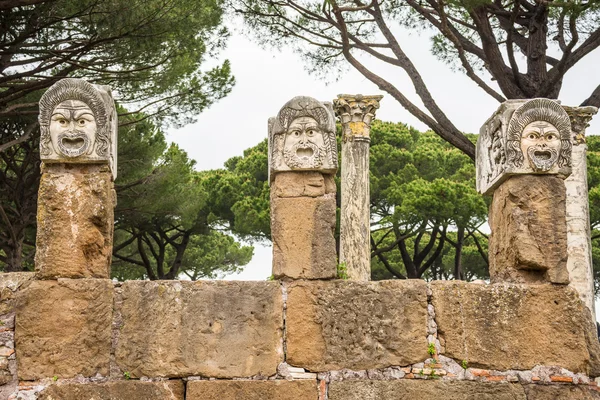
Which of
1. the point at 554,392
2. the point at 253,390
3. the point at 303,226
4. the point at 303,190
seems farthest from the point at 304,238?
the point at 554,392

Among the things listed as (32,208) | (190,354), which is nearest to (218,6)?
(32,208)

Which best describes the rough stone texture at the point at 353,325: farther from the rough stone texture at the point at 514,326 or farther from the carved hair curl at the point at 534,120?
the carved hair curl at the point at 534,120

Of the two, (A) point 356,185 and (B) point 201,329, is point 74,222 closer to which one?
(B) point 201,329

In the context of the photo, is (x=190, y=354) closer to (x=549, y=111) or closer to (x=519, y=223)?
(x=519, y=223)

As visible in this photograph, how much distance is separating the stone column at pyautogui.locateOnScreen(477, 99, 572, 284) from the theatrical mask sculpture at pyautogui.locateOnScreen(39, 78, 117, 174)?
2.71 meters

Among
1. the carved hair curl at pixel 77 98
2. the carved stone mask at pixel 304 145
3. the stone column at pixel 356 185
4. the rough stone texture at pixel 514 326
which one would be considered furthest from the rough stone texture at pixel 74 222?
the stone column at pixel 356 185

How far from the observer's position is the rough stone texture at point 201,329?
5.38 m

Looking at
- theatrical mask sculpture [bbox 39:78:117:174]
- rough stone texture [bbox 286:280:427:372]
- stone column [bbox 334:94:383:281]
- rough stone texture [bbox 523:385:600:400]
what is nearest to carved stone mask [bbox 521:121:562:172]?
rough stone texture [bbox 286:280:427:372]

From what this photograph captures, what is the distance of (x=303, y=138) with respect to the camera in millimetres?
5691

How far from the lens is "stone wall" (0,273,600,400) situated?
534 centimetres

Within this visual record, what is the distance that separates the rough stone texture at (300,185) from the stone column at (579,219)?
527 centimetres

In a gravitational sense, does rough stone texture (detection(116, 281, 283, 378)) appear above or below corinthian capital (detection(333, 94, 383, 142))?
below

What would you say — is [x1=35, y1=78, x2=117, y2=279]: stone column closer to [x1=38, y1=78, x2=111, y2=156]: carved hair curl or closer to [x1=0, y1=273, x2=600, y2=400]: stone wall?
[x1=38, y1=78, x2=111, y2=156]: carved hair curl

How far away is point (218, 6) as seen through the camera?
1338cm
